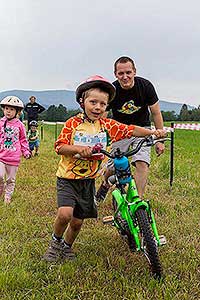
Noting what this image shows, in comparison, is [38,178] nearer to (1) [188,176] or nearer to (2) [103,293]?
(1) [188,176]

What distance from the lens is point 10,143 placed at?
6578 millimetres

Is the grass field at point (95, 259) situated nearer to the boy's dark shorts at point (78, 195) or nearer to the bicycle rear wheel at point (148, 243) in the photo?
the bicycle rear wheel at point (148, 243)

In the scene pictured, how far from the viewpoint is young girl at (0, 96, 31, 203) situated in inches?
258

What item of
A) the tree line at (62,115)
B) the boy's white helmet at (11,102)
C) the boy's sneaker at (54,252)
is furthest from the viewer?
the tree line at (62,115)

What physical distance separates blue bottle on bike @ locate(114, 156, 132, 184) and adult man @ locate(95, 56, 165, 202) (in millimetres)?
1406

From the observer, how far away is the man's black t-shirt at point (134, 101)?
5332 mm

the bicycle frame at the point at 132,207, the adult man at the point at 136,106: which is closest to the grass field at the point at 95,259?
the bicycle frame at the point at 132,207

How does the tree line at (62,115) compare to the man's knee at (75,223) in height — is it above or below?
below

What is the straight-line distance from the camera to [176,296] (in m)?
3.41

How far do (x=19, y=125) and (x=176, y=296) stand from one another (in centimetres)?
403

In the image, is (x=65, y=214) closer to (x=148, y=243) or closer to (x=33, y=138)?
(x=148, y=243)

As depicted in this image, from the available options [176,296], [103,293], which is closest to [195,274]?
[176,296]

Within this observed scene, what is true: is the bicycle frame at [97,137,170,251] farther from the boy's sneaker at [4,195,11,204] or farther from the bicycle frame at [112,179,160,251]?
the boy's sneaker at [4,195,11,204]

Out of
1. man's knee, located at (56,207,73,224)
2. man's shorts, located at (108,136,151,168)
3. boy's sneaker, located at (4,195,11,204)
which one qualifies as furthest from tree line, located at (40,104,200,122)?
man's knee, located at (56,207,73,224)
